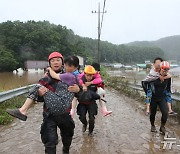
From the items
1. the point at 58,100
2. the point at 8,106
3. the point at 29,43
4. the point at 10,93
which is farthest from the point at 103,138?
the point at 29,43

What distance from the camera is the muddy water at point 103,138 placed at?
530 cm

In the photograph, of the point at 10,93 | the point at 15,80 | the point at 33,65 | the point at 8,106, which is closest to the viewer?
the point at 8,106

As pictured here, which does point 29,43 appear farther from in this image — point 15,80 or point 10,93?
point 10,93

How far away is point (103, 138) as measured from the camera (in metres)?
6.18

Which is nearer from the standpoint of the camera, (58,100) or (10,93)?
(58,100)

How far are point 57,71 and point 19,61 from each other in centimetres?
7385

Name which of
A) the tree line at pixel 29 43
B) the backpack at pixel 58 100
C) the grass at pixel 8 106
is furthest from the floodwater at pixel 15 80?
the tree line at pixel 29 43

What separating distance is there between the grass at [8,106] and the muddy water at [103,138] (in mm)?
227

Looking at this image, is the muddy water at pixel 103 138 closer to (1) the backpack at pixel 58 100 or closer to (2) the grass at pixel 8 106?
(2) the grass at pixel 8 106

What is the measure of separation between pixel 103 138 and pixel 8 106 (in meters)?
4.20

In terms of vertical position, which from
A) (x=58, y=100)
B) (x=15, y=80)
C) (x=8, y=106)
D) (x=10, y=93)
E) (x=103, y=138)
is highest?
(x=58, y=100)

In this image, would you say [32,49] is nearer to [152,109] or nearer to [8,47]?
[8,47]

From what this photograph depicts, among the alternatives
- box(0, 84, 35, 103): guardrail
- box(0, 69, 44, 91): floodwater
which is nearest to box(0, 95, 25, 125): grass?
box(0, 84, 35, 103): guardrail

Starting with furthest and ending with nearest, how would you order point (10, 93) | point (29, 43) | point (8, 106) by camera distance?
point (29, 43), point (10, 93), point (8, 106)
